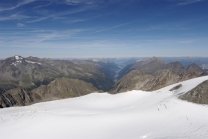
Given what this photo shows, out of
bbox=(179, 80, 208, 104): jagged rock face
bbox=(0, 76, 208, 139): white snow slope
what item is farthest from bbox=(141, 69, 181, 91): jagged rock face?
bbox=(0, 76, 208, 139): white snow slope

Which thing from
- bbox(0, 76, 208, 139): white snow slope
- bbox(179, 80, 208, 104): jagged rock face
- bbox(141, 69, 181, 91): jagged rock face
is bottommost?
bbox(141, 69, 181, 91): jagged rock face

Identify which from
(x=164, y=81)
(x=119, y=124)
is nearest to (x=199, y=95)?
(x=119, y=124)

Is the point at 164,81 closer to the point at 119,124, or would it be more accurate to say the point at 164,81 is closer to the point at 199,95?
the point at 199,95

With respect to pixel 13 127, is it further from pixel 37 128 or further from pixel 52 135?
pixel 52 135

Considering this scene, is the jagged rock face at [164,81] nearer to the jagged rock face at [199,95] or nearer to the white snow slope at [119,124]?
the jagged rock face at [199,95]

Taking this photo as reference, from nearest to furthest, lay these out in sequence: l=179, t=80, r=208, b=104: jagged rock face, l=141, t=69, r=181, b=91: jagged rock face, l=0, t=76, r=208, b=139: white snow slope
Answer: l=0, t=76, r=208, b=139: white snow slope
l=179, t=80, r=208, b=104: jagged rock face
l=141, t=69, r=181, b=91: jagged rock face

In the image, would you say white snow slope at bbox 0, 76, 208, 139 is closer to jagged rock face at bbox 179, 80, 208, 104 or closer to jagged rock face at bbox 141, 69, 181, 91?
jagged rock face at bbox 179, 80, 208, 104

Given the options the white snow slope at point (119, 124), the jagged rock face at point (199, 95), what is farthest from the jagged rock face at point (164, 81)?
the white snow slope at point (119, 124)

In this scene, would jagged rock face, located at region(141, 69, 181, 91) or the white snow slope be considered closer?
the white snow slope

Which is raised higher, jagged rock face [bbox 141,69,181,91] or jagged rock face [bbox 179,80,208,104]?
jagged rock face [bbox 179,80,208,104]

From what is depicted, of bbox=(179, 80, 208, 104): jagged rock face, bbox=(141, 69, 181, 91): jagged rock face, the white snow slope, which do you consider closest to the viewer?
the white snow slope
